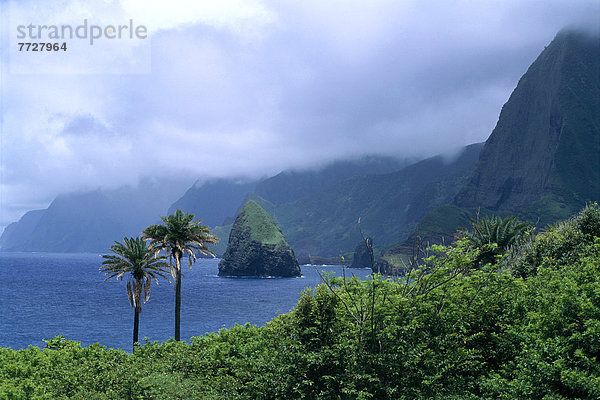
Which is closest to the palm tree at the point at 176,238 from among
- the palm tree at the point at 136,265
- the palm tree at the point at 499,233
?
the palm tree at the point at 136,265

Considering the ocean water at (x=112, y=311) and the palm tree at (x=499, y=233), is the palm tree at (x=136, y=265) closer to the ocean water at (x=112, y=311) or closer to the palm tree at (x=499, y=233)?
the ocean water at (x=112, y=311)

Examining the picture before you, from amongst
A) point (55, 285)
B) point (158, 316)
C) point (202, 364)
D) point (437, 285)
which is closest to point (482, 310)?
point (437, 285)

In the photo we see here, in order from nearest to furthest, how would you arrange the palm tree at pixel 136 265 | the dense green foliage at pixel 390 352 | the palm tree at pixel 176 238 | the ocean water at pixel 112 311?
the dense green foliage at pixel 390 352 → the palm tree at pixel 176 238 → the palm tree at pixel 136 265 → the ocean water at pixel 112 311

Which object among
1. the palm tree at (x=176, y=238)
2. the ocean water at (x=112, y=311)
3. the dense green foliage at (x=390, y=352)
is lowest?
the ocean water at (x=112, y=311)

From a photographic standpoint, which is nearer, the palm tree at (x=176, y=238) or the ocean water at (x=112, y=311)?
the palm tree at (x=176, y=238)

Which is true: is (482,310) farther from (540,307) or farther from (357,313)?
(357,313)

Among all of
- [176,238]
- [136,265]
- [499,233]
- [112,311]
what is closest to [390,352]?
[499,233]

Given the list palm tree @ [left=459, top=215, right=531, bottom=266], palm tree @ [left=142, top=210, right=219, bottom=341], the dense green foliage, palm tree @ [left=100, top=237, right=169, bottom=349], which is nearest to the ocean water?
palm tree @ [left=100, top=237, right=169, bottom=349]

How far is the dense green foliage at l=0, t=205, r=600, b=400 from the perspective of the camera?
16734mm

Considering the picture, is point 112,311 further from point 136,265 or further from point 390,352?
point 390,352

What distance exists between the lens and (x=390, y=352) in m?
19.2

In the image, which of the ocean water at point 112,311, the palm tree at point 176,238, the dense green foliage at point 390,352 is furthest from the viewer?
the ocean water at point 112,311

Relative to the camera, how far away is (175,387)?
1964cm

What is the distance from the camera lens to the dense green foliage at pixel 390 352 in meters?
16.7
